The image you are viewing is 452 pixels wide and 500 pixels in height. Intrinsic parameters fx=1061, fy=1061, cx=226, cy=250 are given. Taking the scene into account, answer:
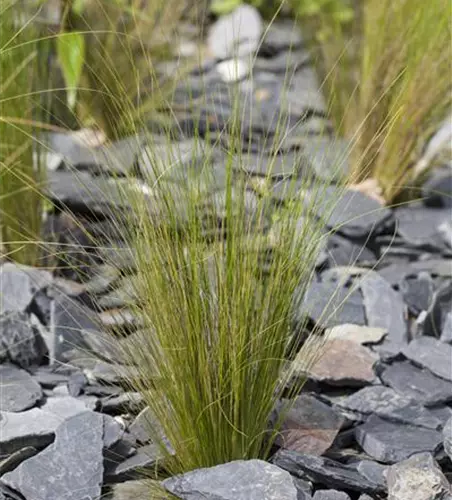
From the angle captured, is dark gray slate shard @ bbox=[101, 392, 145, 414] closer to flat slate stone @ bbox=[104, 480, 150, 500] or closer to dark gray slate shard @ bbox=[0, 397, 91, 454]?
dark gray slate shard @ bbox=[0, 397, 91, 454]

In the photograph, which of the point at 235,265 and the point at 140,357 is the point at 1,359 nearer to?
the point at 140,357

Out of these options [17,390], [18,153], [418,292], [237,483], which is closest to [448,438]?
[237,483]

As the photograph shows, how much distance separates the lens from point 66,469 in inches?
84.5

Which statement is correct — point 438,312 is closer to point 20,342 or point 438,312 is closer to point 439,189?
point 439,189

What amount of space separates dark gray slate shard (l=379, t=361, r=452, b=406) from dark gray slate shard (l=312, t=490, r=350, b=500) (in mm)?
465

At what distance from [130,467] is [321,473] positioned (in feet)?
1.30

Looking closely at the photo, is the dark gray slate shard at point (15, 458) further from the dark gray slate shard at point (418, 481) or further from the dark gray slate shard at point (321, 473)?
the dark gray slate shard at point (418, 481)

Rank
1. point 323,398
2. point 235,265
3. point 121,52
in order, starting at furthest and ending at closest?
point 121,52, point 323,398, point 235,265

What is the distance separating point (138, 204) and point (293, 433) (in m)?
0.62

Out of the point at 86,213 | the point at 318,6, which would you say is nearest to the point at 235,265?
the point at 86,213

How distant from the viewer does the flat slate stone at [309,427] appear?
2.28m

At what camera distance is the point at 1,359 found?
263cm

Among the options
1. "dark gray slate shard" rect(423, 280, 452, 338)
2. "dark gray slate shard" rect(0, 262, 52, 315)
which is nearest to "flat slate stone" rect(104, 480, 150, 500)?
"dark gray slate shard" rect(0, 262, 52, 315)

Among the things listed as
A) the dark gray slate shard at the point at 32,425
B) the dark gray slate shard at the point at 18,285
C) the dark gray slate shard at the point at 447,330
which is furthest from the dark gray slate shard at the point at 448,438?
the dark gray slate shard at the point at 18,285
